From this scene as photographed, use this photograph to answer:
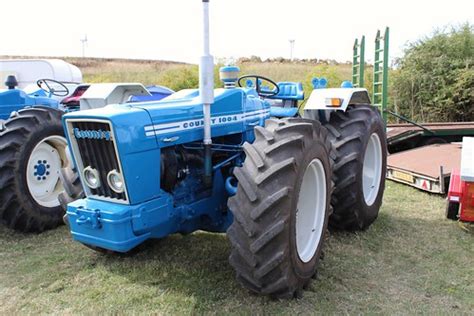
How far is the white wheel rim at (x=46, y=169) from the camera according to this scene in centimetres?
490

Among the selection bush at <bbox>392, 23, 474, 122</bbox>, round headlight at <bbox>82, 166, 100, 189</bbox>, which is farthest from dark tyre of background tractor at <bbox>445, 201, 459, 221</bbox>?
bush at <bbox>392, 23, 474, 122</bbox>

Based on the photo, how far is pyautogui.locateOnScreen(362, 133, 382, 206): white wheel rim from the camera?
15.8ft

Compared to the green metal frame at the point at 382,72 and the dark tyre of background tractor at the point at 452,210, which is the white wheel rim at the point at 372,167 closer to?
the dark tyre of background tractor at the point at 452,210

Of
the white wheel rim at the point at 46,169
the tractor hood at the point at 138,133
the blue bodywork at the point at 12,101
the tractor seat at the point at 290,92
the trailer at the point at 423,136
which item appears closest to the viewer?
the tractor hood at the point at 138,133

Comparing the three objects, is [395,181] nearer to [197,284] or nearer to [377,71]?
[377,71]

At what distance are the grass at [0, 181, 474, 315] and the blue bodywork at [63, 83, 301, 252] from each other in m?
0.41

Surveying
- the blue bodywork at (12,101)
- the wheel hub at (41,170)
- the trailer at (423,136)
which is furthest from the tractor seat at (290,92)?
the trailer at (423,136)

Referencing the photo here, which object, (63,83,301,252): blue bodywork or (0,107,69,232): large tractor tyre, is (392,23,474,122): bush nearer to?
(63,83,301,252): blue bodywork

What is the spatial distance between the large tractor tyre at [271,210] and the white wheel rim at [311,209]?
0.24m

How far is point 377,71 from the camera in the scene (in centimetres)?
964

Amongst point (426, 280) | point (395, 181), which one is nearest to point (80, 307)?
point (426, 280)

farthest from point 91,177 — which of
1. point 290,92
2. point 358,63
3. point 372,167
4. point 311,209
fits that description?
point 358,63

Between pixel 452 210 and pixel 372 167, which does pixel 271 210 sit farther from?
pixel 452 210

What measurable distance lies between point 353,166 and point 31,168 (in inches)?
127
